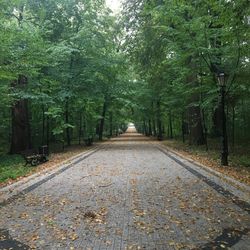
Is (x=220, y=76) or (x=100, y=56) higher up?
(x=100, y=56)

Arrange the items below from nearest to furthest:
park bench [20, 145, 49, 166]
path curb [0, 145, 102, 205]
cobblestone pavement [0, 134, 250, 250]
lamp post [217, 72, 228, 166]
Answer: cobblestone pavement [0, 134, 250, 250] < path curb [0, 145, 102, 205] < lamp post [217, 72, 228, 166] < park bench [20, 145, 49, 166]

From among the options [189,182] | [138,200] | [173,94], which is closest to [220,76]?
[189,182]

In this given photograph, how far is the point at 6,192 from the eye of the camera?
8414 millimetres

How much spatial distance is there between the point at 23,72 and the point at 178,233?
9385 mm

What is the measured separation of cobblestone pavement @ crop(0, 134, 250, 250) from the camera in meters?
4.94

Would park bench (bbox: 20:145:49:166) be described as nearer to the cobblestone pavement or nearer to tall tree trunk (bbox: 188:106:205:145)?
the cobblestone pavement

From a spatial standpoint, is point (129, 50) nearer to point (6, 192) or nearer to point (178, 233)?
point (6, 192)

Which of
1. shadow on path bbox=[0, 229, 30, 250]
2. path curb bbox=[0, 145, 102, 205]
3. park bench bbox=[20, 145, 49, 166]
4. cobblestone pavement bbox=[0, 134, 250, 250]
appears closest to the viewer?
shadow on path bbox=[0, 229, 30, 250]

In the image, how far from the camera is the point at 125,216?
6.18 m

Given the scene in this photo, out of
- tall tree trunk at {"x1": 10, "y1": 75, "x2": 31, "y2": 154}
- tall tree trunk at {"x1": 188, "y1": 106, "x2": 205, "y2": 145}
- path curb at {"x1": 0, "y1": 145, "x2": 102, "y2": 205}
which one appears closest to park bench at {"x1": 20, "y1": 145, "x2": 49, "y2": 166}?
path curb at {"x1": 0, "y1": 145, "x2": 102, "y2": 205}

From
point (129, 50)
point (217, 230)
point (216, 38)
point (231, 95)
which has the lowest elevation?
point (217, 230)

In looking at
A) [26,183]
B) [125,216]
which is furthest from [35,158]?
[125,216]

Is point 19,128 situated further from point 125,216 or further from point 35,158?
point 125,216

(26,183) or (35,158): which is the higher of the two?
(35,158)
